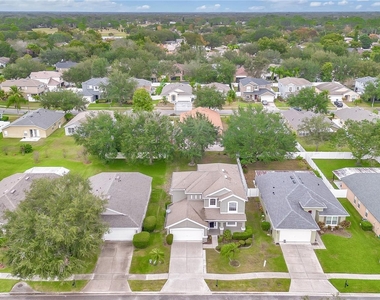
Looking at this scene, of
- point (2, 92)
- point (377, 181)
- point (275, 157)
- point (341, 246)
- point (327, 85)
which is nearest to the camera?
point (341, 246)

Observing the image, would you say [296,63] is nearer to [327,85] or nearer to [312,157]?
[327,85]

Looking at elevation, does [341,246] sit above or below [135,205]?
below

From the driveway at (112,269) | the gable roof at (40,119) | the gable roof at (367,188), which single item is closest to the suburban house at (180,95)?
the gable roof at (40,119)

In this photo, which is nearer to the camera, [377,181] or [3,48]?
[377,181]

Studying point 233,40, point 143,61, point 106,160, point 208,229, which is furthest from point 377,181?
point 233,40

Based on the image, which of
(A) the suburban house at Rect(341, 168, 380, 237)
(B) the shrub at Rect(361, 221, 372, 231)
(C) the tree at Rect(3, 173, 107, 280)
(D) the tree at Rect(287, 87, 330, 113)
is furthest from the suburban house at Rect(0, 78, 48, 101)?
(B) the shrub at Rect(361, 221, 372, 231)

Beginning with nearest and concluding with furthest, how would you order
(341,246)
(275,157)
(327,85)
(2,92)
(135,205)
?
(341,246) < (135,205) < (275,157) < (2,92) < (327,85)

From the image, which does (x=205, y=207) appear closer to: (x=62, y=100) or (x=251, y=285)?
(x=251, y=285)
